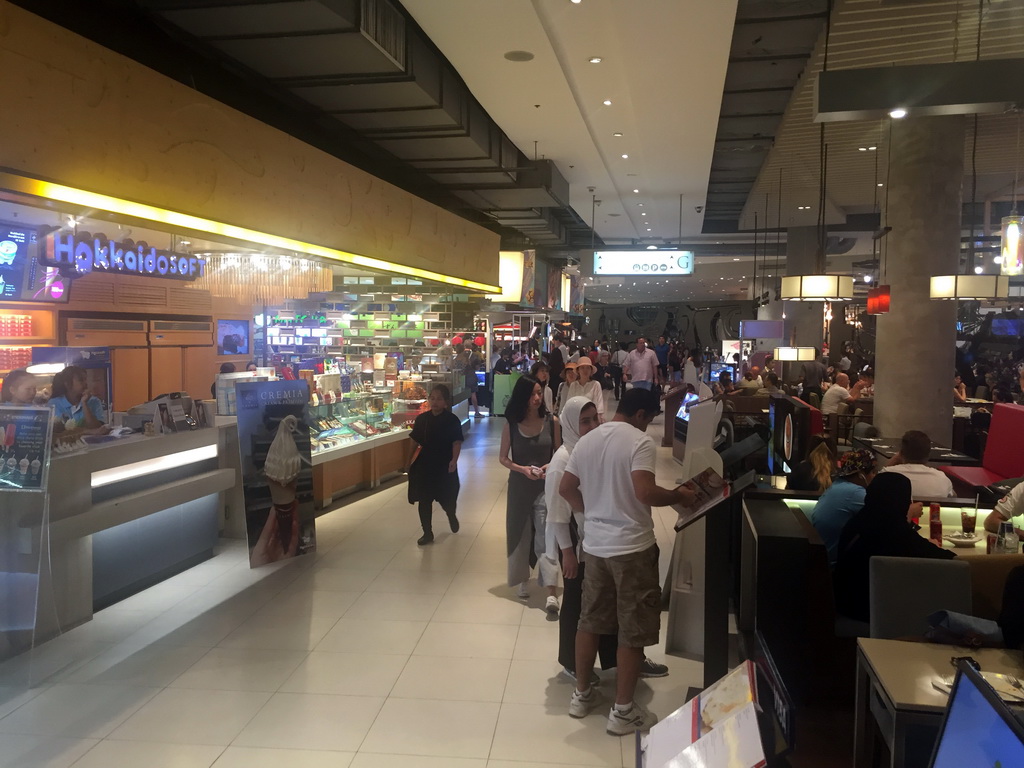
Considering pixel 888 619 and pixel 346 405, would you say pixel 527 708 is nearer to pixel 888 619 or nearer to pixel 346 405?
pixel 888 619

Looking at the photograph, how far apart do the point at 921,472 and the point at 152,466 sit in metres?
5.33

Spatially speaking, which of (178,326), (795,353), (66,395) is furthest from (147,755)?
(795,353)

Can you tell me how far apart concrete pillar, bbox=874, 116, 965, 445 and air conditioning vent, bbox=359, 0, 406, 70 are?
18.5 ft

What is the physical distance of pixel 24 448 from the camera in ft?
14.0

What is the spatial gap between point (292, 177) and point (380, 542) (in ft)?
10.4

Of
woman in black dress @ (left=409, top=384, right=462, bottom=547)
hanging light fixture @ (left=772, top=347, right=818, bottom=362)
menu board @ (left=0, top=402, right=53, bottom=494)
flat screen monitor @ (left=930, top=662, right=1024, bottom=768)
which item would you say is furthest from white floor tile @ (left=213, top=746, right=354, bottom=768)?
hanging light fixture @ (left=772, top=347, right=818, bottom=362)

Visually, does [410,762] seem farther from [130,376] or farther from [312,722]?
[130,376]

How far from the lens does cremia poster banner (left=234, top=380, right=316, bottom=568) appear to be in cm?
586

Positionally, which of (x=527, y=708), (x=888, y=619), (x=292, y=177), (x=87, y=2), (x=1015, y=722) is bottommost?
(x=527, y=708)

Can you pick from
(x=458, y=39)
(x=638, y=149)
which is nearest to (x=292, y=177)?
(x=458, y=39)

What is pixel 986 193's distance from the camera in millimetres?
12578

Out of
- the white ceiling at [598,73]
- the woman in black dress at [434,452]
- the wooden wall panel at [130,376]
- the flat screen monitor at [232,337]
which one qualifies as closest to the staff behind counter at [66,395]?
the woman in black dress at [434,452]

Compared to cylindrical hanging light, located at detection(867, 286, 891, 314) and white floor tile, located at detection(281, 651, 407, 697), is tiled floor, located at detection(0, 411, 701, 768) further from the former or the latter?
cylindrical hanging light, located at detection(867, 286, 891, 314)

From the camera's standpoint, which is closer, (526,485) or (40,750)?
(40,750)
